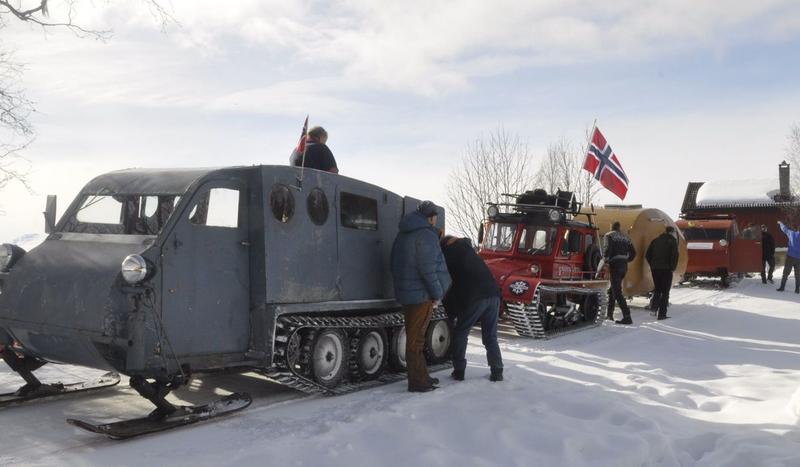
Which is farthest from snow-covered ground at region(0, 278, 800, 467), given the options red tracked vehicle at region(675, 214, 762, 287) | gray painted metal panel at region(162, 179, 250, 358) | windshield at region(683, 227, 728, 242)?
windshield at region(683, 227, 728, 242)

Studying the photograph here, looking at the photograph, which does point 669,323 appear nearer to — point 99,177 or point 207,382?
point 207,382

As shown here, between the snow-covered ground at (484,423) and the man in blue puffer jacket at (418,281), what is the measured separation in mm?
357

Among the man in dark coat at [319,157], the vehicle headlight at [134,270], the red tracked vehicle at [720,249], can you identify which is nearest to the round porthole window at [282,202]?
the man in dark coat at [319,157]

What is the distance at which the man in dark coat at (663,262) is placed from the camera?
15.4 m

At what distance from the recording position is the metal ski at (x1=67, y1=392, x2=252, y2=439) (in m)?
5.77

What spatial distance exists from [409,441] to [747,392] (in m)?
4.58

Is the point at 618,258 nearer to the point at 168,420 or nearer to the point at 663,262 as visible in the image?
the point at 663,262

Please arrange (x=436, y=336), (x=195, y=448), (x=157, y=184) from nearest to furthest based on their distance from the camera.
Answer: (x=195, y=448) < (x=157, y=184) < (x=436, y=336)

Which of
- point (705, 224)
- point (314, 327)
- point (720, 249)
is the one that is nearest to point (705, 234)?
point (705, 224)

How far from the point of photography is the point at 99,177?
7832 mm

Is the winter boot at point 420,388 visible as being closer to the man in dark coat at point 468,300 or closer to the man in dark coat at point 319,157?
the man in dark coat at point 468,300

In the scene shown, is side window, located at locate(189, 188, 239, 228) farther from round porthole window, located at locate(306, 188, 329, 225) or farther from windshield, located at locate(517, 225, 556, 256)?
windshield, located at locate(517, 225, 556, 256)

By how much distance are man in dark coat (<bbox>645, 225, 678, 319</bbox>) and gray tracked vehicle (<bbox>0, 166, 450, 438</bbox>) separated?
890 centimetres

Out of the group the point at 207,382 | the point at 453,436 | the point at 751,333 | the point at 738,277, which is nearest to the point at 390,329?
the point at 207,382
